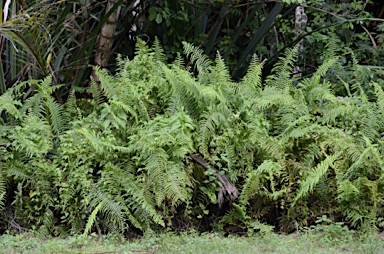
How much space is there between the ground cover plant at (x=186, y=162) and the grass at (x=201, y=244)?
24cm

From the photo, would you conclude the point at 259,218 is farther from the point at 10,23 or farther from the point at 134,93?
the point at 10,23

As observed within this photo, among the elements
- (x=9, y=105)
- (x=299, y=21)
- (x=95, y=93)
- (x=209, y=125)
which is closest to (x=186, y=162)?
(x=209, y=125)

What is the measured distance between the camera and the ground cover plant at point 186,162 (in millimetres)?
6125

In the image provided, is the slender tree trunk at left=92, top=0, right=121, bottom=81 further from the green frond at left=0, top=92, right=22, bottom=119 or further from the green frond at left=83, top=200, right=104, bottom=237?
the green frond at left=83, top=200, right=104, bottom=237

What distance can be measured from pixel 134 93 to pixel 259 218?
6.87ft

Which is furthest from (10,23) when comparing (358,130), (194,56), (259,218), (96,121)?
(358,130)

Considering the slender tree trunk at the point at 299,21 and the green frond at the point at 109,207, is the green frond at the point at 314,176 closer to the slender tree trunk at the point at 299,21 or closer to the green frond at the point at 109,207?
the green frond at the point at 109,207

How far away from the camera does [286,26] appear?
10.3 meters

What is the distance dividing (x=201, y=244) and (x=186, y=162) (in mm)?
1333

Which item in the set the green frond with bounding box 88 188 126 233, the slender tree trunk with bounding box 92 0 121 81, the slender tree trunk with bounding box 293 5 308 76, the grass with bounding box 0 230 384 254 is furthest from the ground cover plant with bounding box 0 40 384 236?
the slender tree trunk with bounding box 293 5 308 76

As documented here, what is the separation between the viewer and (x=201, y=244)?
17.5 ft

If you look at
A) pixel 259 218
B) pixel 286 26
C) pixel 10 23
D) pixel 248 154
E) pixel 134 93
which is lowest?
pixel 259 218

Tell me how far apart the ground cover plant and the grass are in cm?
24

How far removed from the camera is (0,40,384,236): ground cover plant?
6125 mm
